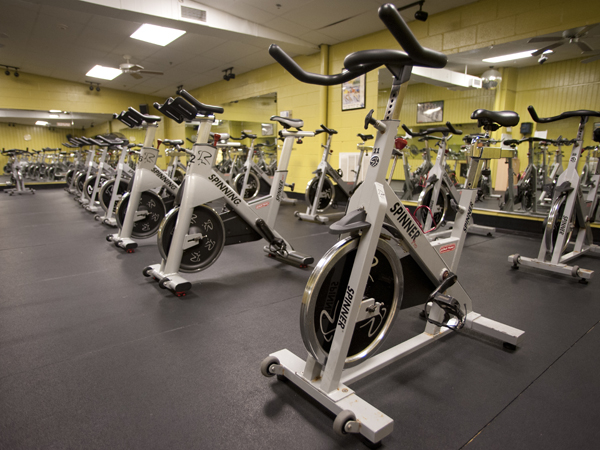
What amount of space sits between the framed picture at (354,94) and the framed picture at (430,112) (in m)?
1.52

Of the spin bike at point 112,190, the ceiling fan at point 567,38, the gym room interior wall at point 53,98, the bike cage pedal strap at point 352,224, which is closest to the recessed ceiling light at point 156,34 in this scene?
the spin bike at point 112,190

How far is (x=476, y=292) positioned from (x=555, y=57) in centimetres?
621

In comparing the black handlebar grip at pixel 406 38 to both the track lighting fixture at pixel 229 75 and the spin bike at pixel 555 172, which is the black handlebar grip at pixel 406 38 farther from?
the track lighting fixture at pixel 229 75

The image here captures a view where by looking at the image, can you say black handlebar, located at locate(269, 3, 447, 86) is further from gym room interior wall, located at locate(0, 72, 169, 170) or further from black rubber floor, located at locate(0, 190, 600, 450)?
gym room interior wall, located at locate(0, 72, 169, 170)

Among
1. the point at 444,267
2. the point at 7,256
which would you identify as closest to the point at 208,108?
the point at 444,267

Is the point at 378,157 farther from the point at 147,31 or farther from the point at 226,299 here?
the point at 147,31

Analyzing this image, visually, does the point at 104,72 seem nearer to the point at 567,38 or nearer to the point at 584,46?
the point at 567,38

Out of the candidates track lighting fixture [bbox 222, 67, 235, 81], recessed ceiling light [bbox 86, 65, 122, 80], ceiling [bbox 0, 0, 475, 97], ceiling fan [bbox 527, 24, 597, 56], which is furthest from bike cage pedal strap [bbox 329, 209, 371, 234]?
recessed ceiling light [bbox 86, 65, 122, 80]

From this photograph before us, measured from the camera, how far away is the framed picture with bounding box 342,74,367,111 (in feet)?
20.6

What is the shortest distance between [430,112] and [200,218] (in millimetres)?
6100

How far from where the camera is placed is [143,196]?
Answer: 12.6 ft

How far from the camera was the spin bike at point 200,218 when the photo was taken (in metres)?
2.52

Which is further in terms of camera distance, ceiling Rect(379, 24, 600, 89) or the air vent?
the air vent

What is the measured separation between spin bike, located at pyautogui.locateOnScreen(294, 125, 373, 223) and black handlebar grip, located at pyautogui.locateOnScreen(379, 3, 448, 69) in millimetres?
4122
